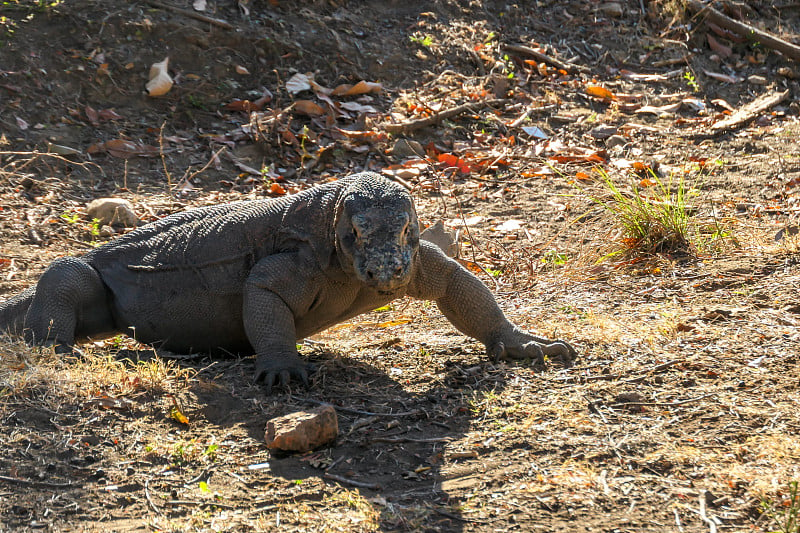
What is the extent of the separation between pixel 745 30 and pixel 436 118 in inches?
207

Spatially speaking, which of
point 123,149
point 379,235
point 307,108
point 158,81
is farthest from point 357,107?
point 379,235

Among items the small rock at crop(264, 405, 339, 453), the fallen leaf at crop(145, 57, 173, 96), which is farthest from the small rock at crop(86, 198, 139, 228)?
the small rock at crop(264, 405, 339, 453)

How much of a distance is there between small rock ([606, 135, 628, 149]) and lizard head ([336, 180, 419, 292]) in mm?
6227

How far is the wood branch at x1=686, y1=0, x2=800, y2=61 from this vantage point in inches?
479

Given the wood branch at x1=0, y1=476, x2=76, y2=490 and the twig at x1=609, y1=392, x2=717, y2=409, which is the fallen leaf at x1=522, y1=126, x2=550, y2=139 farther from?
the wood branch at x1=0, y1=476, x2=76, y2=490

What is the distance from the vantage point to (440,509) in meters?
3.25

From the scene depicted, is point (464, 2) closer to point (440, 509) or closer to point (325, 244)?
point (325, 244)

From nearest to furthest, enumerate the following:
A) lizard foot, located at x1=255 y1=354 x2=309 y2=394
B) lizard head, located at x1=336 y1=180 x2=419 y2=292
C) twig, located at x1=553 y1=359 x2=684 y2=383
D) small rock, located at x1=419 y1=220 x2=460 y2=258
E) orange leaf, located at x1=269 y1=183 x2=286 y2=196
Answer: lizard head, located at x1=336 y1=180 x2=419 y2=292 → twig, located at x1=553 y1=359 x2=684 y2=383 → lizard foot, located at x1=255 y1=354 x2=309 y2=394 → small rock, located at x1=419 y1=220 x2=460 y2=258 → orange leaf, located at x1=269 y1=183 x2=286 y2=196

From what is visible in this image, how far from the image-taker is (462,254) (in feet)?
24.5

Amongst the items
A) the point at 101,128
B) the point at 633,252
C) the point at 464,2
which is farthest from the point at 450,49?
the point at 633,252

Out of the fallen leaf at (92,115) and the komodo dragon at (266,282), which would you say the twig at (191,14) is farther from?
the komodo dragon at (266,282)

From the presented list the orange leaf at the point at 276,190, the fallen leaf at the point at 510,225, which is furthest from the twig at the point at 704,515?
the orange leaf at the point at 276,190

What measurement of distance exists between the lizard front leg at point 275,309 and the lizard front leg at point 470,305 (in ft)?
2.18

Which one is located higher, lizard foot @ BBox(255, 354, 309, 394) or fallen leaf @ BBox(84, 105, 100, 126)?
fallen leaf @ BBox(84, 105, 100, 126)
